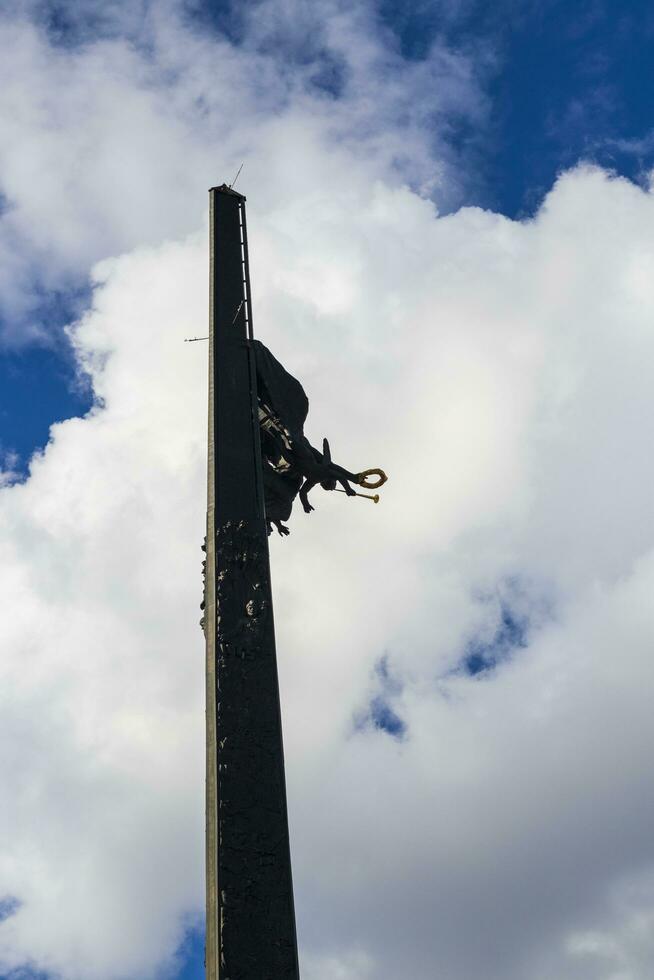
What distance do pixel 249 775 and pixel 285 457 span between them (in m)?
5.46

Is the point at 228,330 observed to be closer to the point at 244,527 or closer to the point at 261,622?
the point at 244,527

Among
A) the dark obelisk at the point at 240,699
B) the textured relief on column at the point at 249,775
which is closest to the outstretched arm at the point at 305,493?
the dark obelisk at the point at 240,699

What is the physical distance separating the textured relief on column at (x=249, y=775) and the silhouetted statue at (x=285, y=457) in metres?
1.53

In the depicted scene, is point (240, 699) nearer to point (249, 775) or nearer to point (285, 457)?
point (249, 775)

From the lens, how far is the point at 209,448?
15836 millimetres

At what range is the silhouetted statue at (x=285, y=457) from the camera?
55.5 ft

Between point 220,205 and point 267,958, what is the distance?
12.2m

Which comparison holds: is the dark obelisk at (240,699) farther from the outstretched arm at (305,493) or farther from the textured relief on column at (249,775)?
the outstretched arm at (305,493)

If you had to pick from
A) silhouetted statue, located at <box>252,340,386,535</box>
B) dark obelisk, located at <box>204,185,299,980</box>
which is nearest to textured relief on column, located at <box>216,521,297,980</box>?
dark obelisk, located at <box>204,185,299,980</box>

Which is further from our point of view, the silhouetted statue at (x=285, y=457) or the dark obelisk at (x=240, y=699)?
the silhouetted statue at (x=285, y=457)

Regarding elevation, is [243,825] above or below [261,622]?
below

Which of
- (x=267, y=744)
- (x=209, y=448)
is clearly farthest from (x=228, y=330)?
(x=267, y=744)

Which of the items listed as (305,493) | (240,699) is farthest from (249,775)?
(305,493)

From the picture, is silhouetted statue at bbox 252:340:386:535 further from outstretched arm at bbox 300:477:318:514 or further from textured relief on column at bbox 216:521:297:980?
textured relief on column at bbox 216:521:297:980
